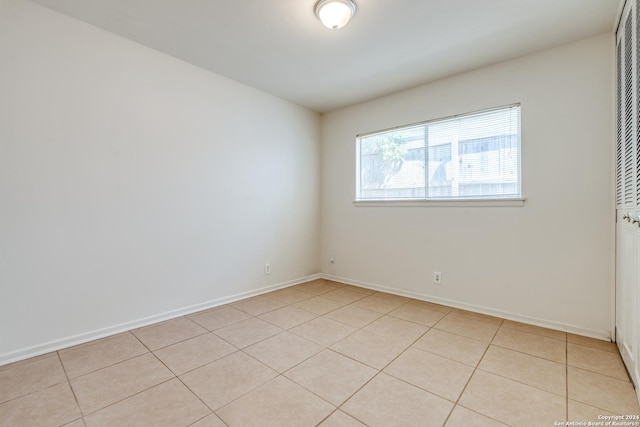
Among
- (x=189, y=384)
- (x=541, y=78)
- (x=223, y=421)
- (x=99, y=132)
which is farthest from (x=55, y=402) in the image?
(x=541, y=78)

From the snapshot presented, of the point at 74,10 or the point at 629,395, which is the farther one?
the point at 74,10

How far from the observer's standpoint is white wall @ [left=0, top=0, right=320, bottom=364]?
214 cm

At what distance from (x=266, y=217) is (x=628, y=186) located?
339 cm

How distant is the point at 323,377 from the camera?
6.33 ft

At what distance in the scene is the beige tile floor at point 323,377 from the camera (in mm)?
1575

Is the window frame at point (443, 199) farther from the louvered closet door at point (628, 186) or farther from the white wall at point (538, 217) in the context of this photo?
the louvered closet door at point (628, 186)

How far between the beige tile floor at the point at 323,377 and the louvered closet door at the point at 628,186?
0.29 metres

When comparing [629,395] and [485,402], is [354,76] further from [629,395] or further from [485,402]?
[629,395]

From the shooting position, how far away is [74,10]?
7.36 ft

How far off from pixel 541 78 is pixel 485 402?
9.25 ft

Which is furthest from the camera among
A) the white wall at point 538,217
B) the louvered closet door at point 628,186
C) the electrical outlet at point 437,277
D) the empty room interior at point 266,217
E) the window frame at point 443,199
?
the electrical outlet at point 437,277

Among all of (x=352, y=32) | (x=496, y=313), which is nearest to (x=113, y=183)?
(x=352, y=32)

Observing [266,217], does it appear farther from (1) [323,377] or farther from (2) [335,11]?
(2) [335,11]

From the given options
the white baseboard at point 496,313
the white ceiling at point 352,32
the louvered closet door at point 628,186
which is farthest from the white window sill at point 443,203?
the white ceiling at point 352,32
